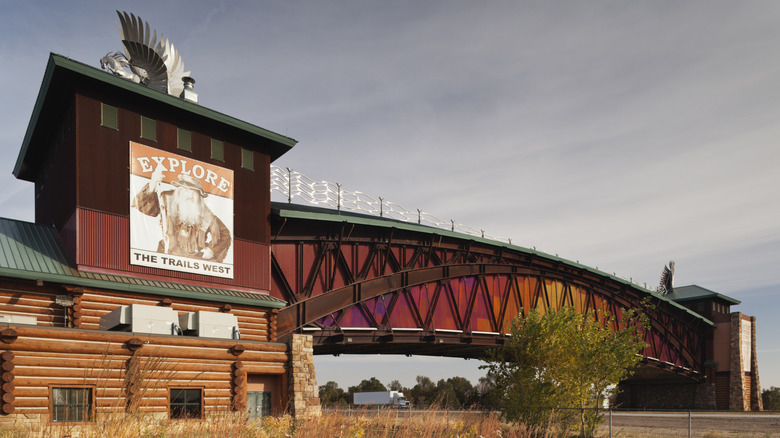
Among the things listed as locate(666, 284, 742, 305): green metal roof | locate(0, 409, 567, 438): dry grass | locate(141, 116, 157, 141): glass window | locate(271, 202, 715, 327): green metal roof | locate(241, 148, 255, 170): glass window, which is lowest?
locate(666, 284, 742, 305): green metal roof

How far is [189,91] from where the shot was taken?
34062 millimetres

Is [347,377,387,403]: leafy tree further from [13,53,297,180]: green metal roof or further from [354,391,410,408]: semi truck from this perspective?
[13,53,297,180]: green metal roof

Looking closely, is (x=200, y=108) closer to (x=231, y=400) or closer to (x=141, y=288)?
(x=141, y=288)

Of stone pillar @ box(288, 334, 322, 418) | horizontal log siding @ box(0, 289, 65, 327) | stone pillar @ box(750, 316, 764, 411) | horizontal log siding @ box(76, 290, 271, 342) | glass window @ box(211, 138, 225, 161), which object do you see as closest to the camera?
horizontal log siding @ box(0, 289, 65, 327)

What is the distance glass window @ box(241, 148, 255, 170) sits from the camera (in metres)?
34.5

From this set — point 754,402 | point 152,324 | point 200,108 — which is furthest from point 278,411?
point 754,402

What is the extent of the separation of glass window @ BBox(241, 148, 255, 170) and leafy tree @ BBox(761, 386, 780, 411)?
9469cm

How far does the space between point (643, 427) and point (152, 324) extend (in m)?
31.9

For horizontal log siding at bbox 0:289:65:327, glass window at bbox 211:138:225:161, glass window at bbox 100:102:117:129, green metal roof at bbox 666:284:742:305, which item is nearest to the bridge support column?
green metal roof at bbox 666:284:742:305

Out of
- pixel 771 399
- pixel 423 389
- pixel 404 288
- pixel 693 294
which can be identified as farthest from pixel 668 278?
pixel 404 288

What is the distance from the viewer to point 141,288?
1097 inches

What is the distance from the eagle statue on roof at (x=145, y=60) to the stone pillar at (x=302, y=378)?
15714mm

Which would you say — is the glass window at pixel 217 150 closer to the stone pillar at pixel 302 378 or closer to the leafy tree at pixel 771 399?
the stone pillar at pixel 302 378

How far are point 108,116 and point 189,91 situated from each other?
5.83 metres
